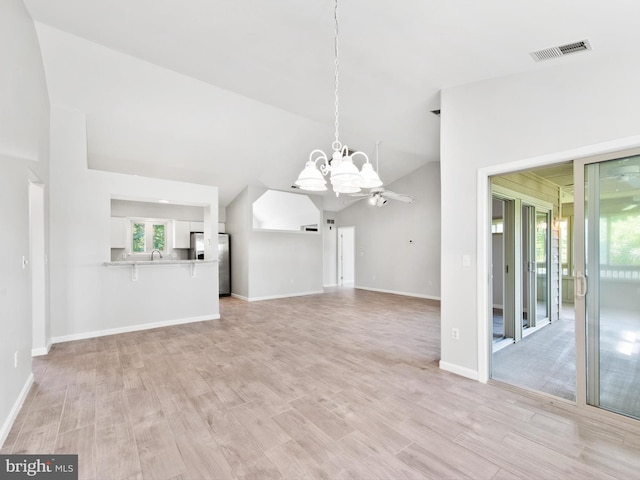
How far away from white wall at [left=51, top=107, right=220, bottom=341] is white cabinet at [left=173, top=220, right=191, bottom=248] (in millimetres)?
2506

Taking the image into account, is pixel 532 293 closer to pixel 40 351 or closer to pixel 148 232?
pixel 40 351

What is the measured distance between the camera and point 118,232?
6.74 meters

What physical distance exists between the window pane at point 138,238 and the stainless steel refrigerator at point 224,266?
1799 millimetres

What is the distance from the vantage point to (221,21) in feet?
8.68

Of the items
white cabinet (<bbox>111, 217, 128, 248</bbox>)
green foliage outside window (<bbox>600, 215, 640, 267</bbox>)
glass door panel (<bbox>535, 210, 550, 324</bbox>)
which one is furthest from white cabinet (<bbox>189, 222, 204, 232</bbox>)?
green foliage outside window (<bbox>600, 215, 640, 267</bbox>)

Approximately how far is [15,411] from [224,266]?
594 cm

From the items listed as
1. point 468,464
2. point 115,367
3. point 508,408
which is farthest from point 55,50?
point 508,408

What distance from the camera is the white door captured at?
10.9 metres

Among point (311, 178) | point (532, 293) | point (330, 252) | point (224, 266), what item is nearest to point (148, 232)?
point (224, 266)

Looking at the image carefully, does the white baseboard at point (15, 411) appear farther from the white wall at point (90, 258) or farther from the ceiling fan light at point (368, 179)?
the ceiling fan light at point (368, 179)

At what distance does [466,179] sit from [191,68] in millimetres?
3419

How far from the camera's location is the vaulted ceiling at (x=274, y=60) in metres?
2.27

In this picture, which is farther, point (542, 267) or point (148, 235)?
point (148, 235)

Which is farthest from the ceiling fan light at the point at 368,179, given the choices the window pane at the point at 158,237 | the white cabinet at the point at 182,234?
the window pane at the point at 158,237
